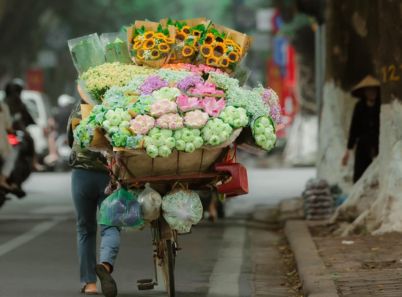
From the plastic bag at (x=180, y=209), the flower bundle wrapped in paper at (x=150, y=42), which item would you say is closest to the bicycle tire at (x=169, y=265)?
the plastic bag at (x=180, y=209)

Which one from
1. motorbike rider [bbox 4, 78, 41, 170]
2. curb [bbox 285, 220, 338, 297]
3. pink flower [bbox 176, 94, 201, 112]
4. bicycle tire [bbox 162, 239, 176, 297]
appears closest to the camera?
pink flower [bbox 176, 94, 201, 112]

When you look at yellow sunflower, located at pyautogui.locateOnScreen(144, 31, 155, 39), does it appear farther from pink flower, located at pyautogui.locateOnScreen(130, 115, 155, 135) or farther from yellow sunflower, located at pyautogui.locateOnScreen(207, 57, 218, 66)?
pink flower, located at pyautogui.locateOnScreen(130, 115, 155, 135)

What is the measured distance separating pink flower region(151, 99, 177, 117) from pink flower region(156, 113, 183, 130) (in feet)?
0.10

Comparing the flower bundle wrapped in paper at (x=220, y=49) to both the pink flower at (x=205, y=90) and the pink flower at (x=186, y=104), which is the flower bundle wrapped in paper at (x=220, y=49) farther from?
the pink flower at (x=186, y=104)

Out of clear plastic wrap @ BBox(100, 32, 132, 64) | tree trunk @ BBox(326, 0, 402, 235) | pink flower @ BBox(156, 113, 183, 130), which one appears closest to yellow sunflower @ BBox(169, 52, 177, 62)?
clear plastic wrap @ BBox(100, 32, 132, 64)

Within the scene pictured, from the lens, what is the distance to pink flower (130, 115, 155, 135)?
29.5 ft

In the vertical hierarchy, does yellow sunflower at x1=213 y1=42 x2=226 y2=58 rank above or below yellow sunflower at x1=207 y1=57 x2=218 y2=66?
above

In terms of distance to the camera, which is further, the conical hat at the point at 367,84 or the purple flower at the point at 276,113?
the conical hat at the point at 367,84

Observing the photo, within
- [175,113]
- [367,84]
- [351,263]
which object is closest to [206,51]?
[175,113]

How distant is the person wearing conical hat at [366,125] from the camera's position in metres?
16.7

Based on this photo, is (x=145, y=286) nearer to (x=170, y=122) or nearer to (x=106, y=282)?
(x=106, y=282)

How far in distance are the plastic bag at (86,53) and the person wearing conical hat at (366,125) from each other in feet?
23.1

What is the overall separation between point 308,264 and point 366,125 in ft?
17.5

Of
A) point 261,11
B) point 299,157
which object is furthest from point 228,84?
point 261,11
